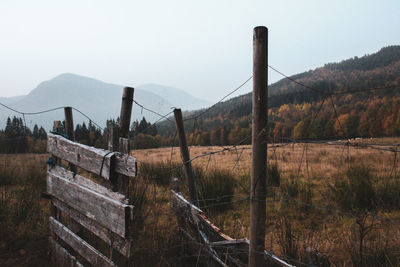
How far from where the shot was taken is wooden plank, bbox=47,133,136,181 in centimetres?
208

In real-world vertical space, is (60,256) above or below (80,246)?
below

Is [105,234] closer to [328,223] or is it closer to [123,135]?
[123,135]

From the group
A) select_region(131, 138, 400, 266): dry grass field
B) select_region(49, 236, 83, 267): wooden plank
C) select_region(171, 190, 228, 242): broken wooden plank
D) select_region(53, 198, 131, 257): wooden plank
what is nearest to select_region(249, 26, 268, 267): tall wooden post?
select_region(171, 190, 228, 242): broken wooden plank

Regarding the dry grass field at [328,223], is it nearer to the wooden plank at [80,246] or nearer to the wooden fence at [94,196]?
the wooden fence at [94,196]

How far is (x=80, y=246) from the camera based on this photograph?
285 centimetres

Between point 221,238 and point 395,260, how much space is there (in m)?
1.78

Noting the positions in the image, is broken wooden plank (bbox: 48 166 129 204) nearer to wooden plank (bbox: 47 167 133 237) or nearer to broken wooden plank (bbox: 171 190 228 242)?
wooden plank (bbox: 47 167 133 237)

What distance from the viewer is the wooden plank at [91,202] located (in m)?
2.07

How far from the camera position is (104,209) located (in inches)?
90.6

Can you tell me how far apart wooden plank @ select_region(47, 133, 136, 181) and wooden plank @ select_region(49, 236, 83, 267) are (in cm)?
118

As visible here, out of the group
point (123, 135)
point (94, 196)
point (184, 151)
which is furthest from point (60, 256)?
point (184, 151)

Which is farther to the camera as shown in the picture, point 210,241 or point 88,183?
point 88,183

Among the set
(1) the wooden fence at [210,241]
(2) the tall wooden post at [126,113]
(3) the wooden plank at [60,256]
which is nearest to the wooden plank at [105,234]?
(3) the wooden plank at [60,256]

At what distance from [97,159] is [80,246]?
121cm
